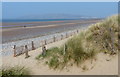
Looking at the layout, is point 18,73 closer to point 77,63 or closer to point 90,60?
point 77,63

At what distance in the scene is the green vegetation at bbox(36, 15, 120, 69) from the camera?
27.2 feet

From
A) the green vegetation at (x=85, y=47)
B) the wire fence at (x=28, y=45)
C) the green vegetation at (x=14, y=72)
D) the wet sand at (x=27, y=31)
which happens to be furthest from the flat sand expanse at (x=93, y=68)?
the wet sand at (x=27, y=31)

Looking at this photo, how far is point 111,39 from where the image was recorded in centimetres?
902

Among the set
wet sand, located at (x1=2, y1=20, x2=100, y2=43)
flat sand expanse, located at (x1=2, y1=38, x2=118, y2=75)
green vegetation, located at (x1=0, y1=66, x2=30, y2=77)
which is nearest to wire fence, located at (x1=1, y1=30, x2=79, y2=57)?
flat sand expanse, located at (x1=2, y1=38, x2=118, y2=75)

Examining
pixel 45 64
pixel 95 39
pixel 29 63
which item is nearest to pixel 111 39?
pixel 95 39

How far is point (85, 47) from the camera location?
8.69m

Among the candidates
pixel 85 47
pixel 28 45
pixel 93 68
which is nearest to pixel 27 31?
pixel 28 45

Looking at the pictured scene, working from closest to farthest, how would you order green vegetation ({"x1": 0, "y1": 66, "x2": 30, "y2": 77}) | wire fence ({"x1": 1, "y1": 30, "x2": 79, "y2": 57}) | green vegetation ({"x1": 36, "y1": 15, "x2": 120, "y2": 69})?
green vegetation ({"x1": 0, "y1": 66, "x2": 30, "y2": 77})
green vegetation ({"x1": 36, "y1": 15, "x2": 120, "y2": 69})
wire fence ({"x1": 1, "y1": 30, "x2": 79, "y2": 57})

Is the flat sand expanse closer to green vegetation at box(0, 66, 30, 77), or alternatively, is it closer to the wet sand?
green vegetation at box(0, 66, 30, 77)

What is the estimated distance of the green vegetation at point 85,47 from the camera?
8281 millimetres

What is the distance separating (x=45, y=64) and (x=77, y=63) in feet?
4.67

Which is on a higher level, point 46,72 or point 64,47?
point 64,47

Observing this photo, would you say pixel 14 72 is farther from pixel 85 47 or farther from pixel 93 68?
pixel 85 47

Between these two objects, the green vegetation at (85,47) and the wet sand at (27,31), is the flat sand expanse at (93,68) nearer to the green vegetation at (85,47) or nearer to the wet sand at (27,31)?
the green vegetation at (85,47)
